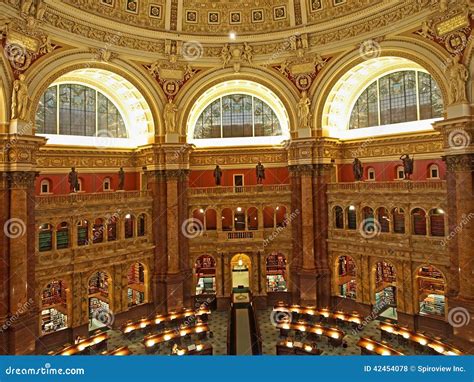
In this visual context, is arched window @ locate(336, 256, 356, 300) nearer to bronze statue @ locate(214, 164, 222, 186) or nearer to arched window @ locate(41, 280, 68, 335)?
bronze statue @ locate(214, 164, 222, 186)

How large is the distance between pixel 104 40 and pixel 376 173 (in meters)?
21.6

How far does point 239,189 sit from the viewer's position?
91.8ft

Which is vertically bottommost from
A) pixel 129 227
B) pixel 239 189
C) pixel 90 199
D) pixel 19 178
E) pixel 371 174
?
pixel 129 227

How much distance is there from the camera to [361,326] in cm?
2314

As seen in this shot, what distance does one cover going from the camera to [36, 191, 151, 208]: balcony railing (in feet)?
70.1

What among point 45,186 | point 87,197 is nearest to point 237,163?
point 87,197

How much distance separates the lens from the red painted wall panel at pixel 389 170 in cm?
2366

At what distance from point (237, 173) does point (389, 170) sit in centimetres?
1186

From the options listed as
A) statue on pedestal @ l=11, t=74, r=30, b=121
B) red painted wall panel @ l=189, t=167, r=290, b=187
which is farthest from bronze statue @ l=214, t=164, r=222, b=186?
statue on pedestal @ l=11, t=74, r=30, b=121

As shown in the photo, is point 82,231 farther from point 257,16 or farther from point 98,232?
point 257,16

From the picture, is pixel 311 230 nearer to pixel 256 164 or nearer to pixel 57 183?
pixel 256 164

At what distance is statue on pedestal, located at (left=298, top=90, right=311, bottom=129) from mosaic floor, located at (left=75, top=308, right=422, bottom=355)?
47.4ft

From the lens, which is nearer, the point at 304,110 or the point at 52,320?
the point at 52,320

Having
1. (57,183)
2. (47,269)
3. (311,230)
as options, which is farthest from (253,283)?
(57,183)
